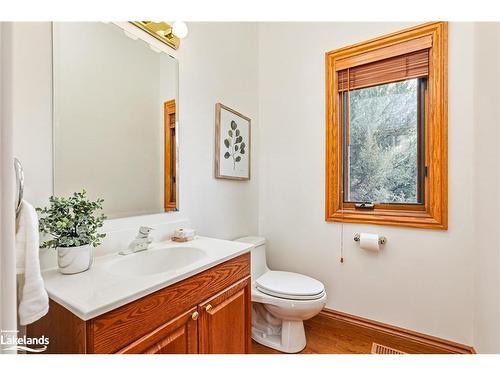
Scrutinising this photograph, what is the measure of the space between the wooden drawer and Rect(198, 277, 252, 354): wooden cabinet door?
49 mm

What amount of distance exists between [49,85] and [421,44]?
6.74 feet

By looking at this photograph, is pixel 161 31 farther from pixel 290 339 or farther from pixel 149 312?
pixel 290 339

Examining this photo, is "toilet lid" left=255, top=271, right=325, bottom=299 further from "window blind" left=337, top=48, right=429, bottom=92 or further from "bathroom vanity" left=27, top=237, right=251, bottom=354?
"window blind" left=337, top=48, right=429, bottom=92

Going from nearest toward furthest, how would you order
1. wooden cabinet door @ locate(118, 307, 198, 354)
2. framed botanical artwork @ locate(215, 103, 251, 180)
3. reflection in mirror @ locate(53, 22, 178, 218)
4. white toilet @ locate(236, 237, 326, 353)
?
1. wooden cabinet door @ locate(118, 307, 198, 354)
2. reflection in mirror @ locate(53, 22, 178, 218)
3. white toilet @ locate(236, 237, 326, 353)
4. framed botanical artwork @ locate(215, 103, 251, 180)

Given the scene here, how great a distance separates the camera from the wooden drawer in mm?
581

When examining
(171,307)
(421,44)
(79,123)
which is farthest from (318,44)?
(171,307)

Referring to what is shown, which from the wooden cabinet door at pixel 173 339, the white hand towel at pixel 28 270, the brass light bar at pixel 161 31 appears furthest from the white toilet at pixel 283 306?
the brass light bar at pixel 161 31

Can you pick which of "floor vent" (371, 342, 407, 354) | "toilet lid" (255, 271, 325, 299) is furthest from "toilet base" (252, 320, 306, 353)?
"floor vent" (371, 342, 407, 354)

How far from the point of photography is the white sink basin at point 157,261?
95 cm

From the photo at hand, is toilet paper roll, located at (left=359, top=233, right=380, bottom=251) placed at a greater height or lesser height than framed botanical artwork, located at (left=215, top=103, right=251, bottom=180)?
lesser

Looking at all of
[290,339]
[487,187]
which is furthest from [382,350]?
[487,187]

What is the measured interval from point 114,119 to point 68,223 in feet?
1.77

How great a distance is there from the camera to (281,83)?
2033mm
